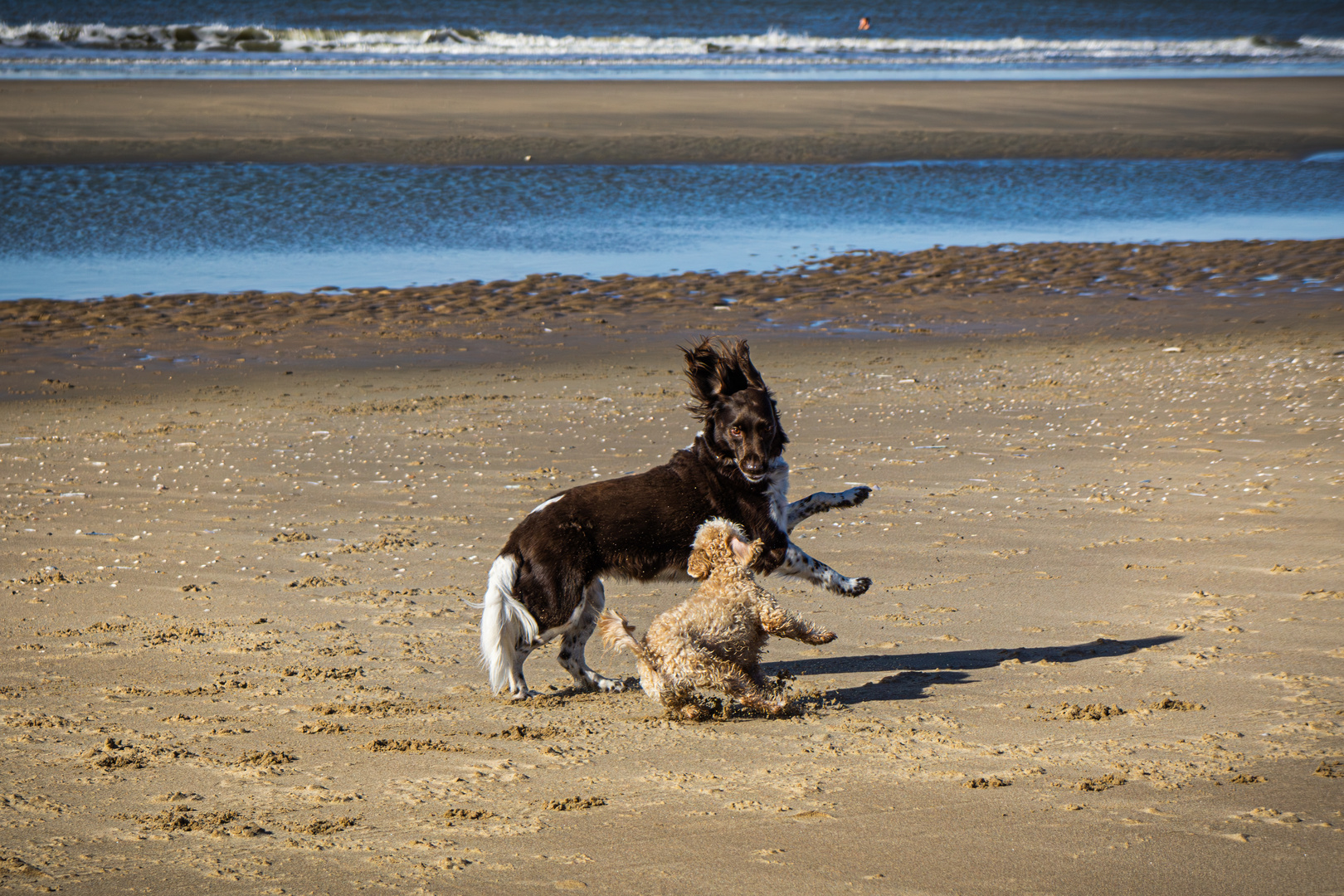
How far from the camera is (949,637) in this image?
560 cm

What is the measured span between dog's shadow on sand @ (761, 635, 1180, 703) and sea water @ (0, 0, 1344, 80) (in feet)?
107

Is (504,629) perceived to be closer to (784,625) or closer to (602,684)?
(602,684)

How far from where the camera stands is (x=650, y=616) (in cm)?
601

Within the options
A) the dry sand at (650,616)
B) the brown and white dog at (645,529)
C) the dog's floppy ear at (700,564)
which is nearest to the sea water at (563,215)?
the dry sand at (650,616)

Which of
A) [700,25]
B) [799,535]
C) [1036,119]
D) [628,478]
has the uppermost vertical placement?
[700,25]

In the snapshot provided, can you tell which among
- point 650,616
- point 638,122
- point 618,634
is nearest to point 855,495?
point 650,616

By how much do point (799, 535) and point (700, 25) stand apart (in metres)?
46.2

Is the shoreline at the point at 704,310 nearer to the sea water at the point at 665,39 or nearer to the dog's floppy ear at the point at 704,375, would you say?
the dog's floppy ear at the point at 704,375

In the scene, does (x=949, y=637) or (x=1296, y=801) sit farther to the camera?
(x=949, y=637)

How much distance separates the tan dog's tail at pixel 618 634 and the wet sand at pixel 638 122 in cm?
1925

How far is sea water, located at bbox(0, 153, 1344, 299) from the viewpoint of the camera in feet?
54.4

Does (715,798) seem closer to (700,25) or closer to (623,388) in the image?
(623,388)

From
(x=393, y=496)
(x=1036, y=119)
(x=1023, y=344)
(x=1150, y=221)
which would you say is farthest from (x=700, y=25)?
(x=393, y=496)

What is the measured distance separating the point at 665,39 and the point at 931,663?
1700 inches
